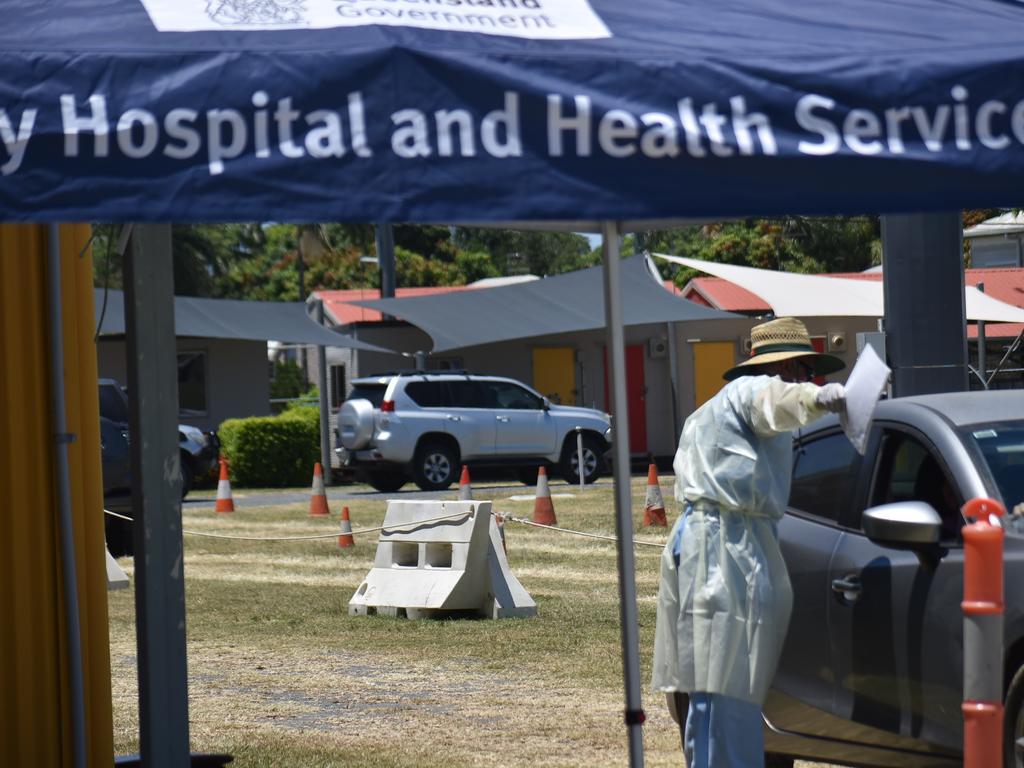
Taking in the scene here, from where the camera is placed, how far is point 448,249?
5784 cm

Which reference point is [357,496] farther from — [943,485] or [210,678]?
[943,485]

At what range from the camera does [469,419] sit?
2667cm

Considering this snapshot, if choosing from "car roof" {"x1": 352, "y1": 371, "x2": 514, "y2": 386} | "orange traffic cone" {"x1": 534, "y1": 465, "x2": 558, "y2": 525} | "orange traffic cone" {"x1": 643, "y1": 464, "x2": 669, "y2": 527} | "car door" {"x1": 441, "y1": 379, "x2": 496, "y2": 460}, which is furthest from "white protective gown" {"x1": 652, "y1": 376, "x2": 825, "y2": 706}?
"car roof" {"x1": 352, "y1": 371, "x2": 514, "y2": 386}

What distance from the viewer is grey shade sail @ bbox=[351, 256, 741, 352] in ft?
92.6

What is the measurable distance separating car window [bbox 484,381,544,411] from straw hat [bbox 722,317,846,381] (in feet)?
69.5

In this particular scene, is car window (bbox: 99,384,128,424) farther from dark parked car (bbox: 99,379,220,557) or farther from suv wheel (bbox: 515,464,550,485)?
suv wheel (bbox: 515,464,550,485)

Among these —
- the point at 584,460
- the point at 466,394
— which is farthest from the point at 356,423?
the point at 584,460

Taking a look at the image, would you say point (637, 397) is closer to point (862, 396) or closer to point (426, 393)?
point (426, 393)

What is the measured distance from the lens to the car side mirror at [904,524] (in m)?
5.19

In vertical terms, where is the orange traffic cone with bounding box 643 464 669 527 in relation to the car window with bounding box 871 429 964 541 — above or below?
below

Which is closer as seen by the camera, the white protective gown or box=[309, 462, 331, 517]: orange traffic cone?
the white protective gown


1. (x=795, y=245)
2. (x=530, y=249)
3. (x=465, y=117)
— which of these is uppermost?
(x=530, y=249)

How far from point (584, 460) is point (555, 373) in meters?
8.11

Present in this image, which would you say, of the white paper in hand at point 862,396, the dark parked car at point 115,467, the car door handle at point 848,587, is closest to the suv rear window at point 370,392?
the dark parked car at point 115,467
